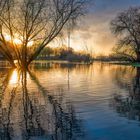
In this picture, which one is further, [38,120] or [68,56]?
[68,56]

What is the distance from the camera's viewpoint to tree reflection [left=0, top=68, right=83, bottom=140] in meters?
7.63

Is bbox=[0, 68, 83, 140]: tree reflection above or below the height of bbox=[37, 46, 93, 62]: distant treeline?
below

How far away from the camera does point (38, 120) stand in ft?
30.4

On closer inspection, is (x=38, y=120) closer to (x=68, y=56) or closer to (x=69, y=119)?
(x=69, y=119)

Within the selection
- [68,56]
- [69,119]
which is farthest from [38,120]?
[68,56]

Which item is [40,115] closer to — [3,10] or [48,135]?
[48,135]

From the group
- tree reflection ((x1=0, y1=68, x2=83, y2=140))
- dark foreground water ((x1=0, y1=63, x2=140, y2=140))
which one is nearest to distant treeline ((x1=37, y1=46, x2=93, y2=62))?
dark foreground water ((x1=0, y1=63, x2=140, y2=140))

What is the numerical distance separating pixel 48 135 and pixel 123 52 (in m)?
73.0

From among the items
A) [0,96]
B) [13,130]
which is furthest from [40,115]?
[0,96]

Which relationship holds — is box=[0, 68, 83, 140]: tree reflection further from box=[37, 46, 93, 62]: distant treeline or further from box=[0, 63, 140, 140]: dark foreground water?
box=[37, 46, 93, 62]: distant treeline

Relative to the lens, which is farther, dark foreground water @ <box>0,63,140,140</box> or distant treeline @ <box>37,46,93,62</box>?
distant treeline @ <box>37,46,93,62</box>

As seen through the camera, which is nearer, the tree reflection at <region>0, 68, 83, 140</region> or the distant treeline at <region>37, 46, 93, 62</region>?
the tree reflection at <region>0, 68, 83, 140</region>

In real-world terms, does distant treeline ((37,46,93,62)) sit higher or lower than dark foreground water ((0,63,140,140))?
higher

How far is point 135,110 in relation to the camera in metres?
11.0
